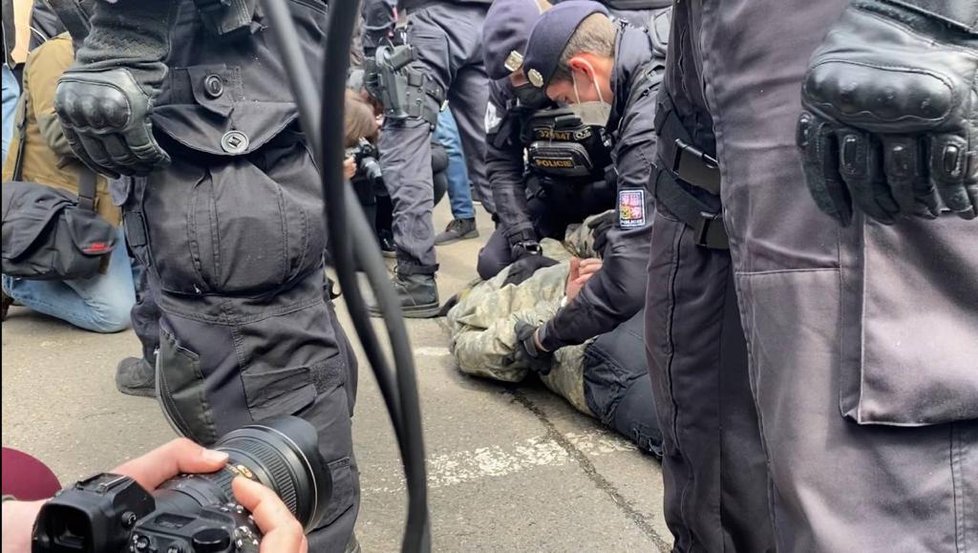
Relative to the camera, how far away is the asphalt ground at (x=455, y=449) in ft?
7.05

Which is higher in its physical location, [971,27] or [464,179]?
[971,27]

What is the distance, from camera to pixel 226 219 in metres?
1.66

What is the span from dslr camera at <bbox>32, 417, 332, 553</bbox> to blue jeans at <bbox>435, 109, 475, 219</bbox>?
381 cm

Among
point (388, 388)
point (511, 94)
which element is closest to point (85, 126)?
point (388, 388)

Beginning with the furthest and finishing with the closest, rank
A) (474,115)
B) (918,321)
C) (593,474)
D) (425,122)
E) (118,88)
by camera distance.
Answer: (474,115) → (425,122) → (593,474) → (118,88) → (918,321)

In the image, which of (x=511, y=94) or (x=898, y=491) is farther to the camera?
(x=511, y=94)

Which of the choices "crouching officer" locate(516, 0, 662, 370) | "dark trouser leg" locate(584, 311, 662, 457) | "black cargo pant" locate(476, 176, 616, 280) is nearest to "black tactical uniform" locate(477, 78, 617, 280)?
"black cargo pant" locate(476, 176, 616, 280)

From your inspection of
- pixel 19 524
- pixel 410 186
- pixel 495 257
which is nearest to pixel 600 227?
pixel 495 257

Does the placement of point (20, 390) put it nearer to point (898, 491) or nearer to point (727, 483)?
point (727, 483)

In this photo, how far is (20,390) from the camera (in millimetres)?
3010

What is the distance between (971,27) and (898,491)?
1.62 ft

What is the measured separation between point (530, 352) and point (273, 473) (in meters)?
1.78

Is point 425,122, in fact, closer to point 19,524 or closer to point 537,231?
point 537,231

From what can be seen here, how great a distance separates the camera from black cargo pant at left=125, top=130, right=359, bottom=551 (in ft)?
5.49
